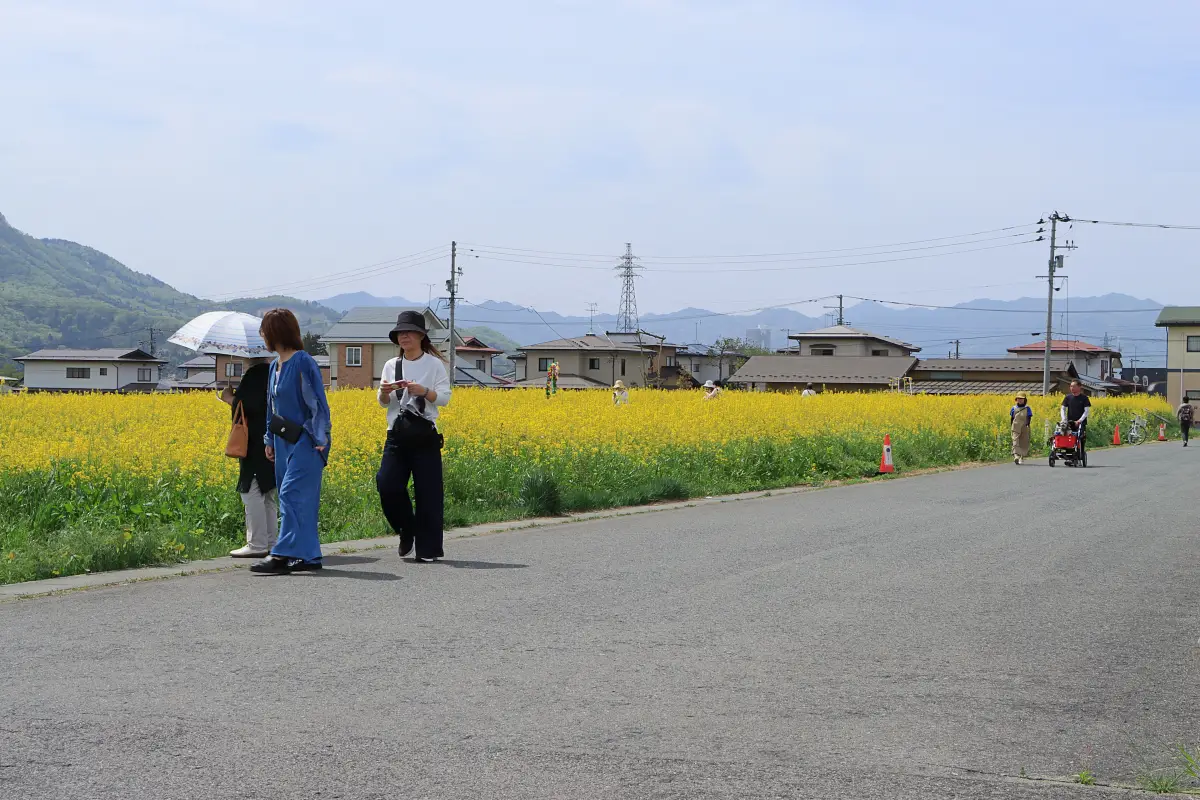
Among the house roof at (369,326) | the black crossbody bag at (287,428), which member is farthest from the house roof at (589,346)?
the black crossbody bag at (287,428)

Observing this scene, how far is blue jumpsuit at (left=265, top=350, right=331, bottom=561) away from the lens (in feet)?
26.5

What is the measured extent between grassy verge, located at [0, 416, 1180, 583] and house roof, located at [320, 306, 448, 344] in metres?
56.6

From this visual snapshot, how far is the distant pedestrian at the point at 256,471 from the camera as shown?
8617 mm

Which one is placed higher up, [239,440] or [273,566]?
[239,440]

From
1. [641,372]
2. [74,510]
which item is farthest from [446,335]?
[74,510]

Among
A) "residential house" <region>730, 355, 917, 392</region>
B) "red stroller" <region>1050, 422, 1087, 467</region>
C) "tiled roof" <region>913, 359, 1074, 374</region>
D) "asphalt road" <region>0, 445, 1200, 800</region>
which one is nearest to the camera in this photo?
"asphalt road" <region>0, 445, 1200, 800</region>

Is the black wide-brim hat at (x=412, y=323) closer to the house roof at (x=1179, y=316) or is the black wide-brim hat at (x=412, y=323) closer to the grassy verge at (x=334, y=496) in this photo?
the grassy verge at (x=334, y=496)

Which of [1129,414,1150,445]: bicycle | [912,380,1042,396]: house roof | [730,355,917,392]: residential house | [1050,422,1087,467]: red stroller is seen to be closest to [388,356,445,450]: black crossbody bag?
[1050,422,1087,467]: red stroller

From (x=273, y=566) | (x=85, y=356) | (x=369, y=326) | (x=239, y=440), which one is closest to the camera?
(x=273, y=566)

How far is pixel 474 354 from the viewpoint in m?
94.2

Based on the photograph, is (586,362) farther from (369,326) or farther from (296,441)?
(296,441)

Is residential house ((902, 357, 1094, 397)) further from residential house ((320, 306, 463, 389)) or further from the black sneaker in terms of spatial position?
the black sneaker

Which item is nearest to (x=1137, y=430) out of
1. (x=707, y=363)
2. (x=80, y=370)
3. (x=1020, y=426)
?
(x=1020, y=426)

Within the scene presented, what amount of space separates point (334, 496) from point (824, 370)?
209 ft
